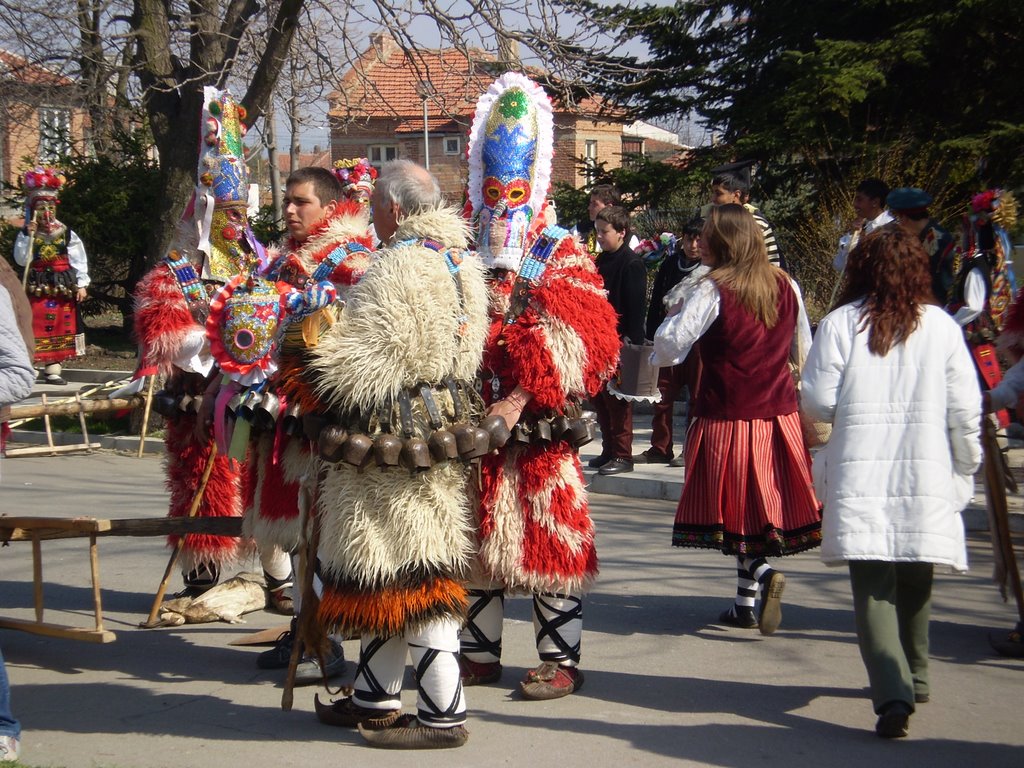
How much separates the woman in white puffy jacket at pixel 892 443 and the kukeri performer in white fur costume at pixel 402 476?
126 centimetres

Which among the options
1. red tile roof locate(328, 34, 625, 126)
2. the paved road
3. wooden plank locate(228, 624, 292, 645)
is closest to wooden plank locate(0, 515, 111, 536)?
the paved road

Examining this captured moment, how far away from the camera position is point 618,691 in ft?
15.6

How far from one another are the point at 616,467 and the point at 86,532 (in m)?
5.34

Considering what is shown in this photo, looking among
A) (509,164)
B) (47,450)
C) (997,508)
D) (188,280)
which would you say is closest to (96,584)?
(188,280)

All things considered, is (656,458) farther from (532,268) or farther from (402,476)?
(402,476)

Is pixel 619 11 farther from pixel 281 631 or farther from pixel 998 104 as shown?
pixel 281 631

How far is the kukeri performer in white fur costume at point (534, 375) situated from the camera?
4301mm

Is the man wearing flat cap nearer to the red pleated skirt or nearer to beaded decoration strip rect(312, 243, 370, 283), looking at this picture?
the red pleated skirt

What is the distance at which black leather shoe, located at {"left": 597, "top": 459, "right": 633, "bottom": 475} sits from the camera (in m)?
9.31

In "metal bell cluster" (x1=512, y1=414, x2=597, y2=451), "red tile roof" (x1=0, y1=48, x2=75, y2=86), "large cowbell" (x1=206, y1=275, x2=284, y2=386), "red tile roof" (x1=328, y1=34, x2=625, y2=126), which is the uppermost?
"red tile roof" (x1=0, y1=48, x2=75, y2=86)

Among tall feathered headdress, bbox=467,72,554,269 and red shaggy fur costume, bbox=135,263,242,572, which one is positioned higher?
tall feathered headdress, bbox=467,72,554,269

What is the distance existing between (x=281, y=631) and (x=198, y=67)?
29.1ft

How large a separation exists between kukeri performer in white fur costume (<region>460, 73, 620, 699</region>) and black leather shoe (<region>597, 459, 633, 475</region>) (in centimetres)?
465

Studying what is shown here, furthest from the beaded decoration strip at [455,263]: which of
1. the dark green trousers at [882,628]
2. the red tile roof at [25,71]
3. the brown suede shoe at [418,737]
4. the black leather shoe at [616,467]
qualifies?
the red tile roof at [25,71]
